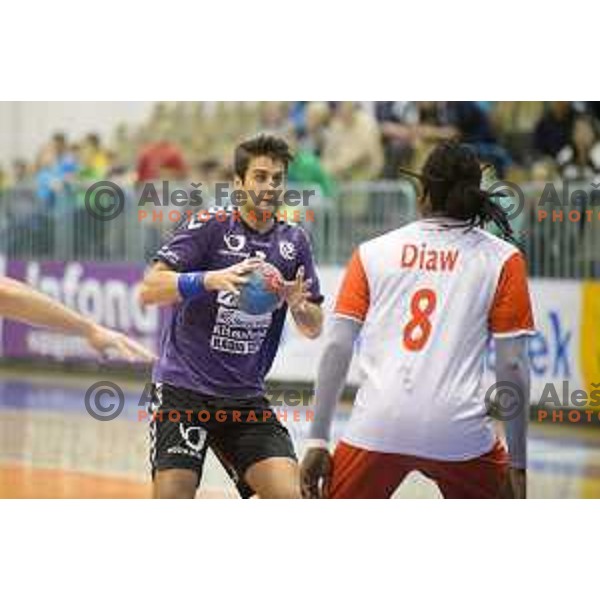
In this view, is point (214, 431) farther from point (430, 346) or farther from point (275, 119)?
point (275, 119)

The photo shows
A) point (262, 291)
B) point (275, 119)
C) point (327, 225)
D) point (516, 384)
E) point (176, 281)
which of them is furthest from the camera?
point (275, 119)


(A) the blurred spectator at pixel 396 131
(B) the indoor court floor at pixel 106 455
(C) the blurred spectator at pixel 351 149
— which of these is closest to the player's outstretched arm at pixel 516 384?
(B) the indoor court floor at pixel 106 455

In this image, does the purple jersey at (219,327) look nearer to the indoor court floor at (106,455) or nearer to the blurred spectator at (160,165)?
the indoor court floor at (106,455)

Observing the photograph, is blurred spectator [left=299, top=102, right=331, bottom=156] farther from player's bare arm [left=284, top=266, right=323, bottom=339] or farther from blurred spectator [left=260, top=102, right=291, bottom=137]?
player's bare arm [left=284, top=266, right=323, bottom=339]

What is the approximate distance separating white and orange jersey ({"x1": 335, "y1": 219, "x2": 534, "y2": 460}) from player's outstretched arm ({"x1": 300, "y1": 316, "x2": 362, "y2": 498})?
0.09 meters

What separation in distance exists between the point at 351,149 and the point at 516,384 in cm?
1164

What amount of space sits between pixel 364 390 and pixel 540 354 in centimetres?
942

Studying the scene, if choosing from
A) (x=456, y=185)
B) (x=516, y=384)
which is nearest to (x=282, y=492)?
(x=516, y=384)

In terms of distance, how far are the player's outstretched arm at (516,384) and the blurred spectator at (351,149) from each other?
11.2m

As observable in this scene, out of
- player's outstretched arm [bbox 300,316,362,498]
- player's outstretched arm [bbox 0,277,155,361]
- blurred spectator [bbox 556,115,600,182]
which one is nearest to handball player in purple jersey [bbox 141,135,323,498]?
player's outstretched arm [bbox 300,316,362,498]

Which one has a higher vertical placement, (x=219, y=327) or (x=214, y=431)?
(x=219, y=327)

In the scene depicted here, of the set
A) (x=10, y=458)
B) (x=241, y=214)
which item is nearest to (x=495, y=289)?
(x=241, y=214)

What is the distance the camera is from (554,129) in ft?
55.3

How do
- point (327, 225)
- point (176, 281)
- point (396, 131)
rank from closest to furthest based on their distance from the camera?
point (176, 281), point (396, 131), point (327, 225)
